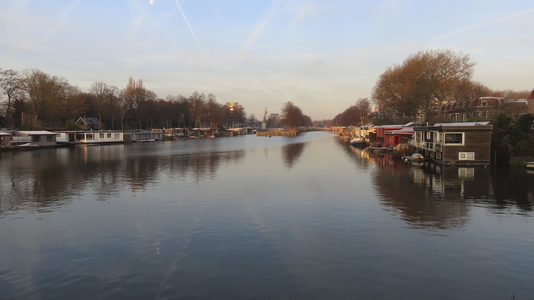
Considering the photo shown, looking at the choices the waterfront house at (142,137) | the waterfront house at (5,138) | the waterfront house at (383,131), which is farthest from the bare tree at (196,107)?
the waterfront house at (383,131)

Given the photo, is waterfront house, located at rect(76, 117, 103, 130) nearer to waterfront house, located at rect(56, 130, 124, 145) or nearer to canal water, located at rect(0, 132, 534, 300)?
waterfront house, located at rect(56, 130, 124, 145)

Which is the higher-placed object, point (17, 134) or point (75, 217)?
point (17, 134)

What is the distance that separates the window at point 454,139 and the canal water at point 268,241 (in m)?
9.97

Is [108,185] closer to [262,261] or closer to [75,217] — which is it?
[75,217]

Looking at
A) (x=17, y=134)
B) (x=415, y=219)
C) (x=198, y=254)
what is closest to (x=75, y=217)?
(x=198, y=254)

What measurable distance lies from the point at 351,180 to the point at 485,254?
1572 centimetres

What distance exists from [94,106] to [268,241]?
4401 inches

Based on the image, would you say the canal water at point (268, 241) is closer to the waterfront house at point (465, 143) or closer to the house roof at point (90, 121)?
the waterfront house at point (465, 143)

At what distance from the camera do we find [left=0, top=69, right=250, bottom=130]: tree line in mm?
74250

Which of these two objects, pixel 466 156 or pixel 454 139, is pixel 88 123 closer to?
pixel 454 139

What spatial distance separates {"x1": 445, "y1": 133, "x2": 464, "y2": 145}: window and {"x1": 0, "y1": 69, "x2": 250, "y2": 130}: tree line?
7718 cm

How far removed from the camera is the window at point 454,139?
33.3m

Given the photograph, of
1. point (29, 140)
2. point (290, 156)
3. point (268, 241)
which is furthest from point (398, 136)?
point (29, 140)

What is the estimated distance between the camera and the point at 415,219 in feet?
50.5
